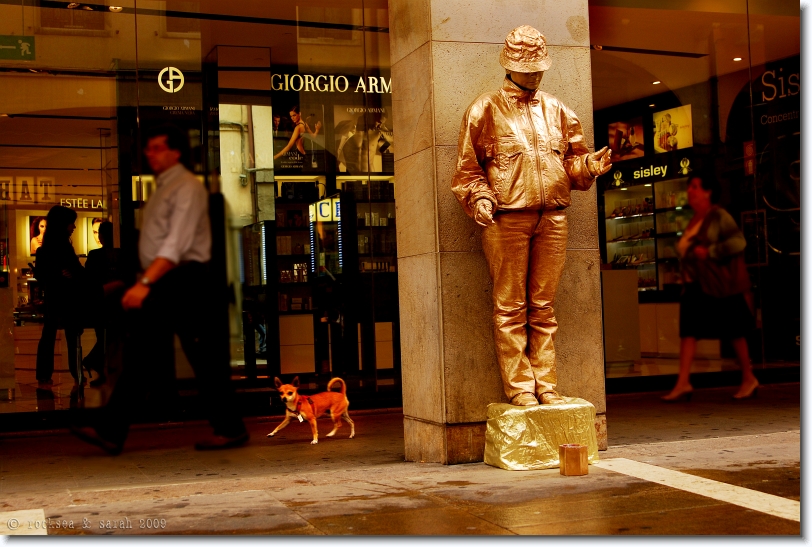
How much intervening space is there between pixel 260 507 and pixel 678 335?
3.96 m

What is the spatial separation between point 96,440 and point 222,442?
0.58ft

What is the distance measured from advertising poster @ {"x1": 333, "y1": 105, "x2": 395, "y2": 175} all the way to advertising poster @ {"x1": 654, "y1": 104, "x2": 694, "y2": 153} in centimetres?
796

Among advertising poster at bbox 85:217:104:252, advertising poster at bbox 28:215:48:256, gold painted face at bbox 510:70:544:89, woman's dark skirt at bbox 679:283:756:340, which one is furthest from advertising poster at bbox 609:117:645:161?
gold painted face at bbox 510:70:544:89

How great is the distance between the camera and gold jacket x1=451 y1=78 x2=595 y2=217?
5699 millimetres

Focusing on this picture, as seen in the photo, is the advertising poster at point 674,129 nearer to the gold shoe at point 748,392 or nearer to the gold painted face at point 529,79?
the gold shoe at point 748,392

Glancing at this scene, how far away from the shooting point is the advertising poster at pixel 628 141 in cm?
150

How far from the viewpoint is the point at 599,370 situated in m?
6.67

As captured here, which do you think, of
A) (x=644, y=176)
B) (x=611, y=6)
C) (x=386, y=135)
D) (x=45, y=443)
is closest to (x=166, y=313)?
(x=644, y=176)

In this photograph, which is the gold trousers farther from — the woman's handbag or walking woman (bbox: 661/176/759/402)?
the woman's handbag

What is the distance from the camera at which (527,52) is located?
543 centimetres

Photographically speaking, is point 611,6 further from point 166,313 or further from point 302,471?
point 302,471

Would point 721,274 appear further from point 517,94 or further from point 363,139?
point 363,139

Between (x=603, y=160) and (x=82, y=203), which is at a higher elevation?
(x=603, y=160)

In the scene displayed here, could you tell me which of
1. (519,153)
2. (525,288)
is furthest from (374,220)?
(519,153)
